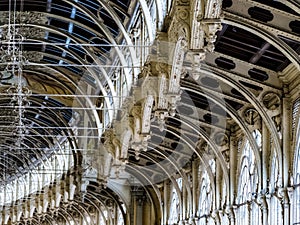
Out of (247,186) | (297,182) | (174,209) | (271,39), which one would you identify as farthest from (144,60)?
(174,209)

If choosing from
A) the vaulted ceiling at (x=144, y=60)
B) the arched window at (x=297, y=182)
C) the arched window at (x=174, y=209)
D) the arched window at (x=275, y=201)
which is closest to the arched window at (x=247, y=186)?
the vaulted ceiling at (x=144, y=60)

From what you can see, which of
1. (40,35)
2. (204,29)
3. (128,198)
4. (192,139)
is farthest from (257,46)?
(128,198)

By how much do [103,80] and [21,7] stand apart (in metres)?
4.74

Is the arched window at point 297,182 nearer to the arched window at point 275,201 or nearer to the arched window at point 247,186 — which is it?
the arched window at point 275,201

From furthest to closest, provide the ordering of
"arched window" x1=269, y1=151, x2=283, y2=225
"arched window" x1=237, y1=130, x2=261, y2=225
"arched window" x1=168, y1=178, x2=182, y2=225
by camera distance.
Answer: "arched window" x1=168, y1=178, x2=182, y2=225, "arched window" x1=237, y1=130, x2=261, y2=225, "arched window" x1=269, y1=151, x2=283, y2=225

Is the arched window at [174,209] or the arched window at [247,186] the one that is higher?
the arched window at [174,209]

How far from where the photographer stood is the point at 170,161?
41.1 metres

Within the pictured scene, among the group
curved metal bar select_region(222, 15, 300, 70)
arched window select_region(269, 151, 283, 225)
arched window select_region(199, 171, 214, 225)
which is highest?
curved metal bar select_region(222, 15, 300, 70)

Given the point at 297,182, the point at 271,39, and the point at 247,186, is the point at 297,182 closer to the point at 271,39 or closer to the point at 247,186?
the point at 271,39

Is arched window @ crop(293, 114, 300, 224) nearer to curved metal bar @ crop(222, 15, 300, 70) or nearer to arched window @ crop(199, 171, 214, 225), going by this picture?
curved metal bar @ crop(222, 15, 300, 70)

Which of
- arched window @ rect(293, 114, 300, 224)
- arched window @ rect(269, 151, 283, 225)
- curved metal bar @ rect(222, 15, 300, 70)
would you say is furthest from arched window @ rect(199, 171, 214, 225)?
curved metal bar @ rect(222, 15, 300, 70)

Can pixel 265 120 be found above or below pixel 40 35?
below

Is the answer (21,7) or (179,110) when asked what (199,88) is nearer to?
(179,110)

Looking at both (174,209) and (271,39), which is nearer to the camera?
(271,39)
